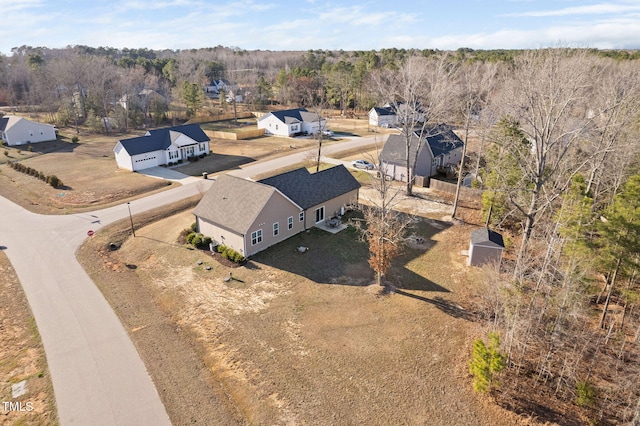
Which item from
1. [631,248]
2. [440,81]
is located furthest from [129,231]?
[631,248]

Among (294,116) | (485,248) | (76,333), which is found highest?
(294,116)

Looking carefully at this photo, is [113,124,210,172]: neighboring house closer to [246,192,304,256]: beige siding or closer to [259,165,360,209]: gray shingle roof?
[259,165,360,209]: gray shingle roof

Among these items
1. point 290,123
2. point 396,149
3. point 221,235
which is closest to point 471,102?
point 396,149

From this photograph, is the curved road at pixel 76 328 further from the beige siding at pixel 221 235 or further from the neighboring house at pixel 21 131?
the neighboring house at pixel 21 131

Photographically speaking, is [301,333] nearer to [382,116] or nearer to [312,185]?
[312,185]

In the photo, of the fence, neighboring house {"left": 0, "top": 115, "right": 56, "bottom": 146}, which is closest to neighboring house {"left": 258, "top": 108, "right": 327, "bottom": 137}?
the fence

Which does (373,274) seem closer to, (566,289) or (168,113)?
(566,289)
